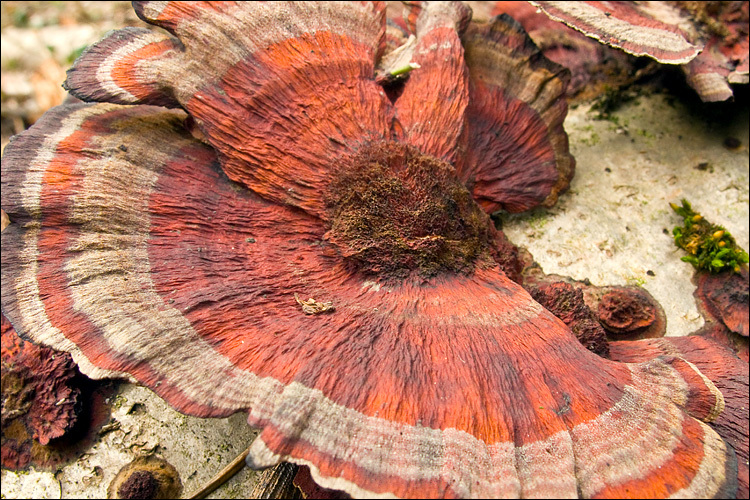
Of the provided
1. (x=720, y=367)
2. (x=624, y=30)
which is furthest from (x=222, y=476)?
(x=624, y=30)

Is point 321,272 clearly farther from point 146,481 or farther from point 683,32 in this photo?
point 683,32

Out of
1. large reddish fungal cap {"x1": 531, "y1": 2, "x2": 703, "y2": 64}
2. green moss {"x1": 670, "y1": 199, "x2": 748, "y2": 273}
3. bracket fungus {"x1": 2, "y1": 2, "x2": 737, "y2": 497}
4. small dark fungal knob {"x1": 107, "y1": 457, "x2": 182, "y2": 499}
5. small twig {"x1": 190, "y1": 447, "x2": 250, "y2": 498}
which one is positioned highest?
large reddish fungal cap {"x1": 531, "y1": 2, "x2": 703, "y2": 64}

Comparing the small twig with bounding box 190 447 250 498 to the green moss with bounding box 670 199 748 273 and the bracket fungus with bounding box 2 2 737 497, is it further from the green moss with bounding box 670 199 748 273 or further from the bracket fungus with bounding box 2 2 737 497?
the green moss with bounding box 670 199 748 273

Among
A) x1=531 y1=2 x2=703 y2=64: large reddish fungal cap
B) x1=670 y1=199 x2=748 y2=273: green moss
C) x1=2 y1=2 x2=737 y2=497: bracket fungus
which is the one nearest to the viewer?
x1=2 y1=2 x2=737 y2=497: bracket fungus

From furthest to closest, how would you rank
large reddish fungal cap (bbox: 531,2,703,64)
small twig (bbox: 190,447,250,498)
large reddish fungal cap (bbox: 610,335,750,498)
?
large reddish fungal cap (bbox: 531,2,703,64), small twig (bbox: 190,447,250,498), large reddish fungal cap (bbox: 610,335,750,498)

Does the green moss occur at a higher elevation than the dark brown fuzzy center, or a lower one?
higher

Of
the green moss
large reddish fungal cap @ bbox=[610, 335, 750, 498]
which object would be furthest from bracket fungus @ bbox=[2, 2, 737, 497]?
the green moss
